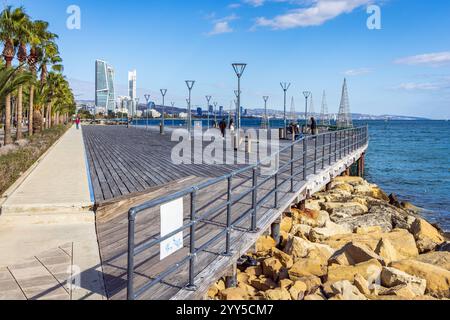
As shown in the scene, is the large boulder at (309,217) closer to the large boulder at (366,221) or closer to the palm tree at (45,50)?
the large boulder at (366,221)

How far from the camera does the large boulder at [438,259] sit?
7060 millimetres

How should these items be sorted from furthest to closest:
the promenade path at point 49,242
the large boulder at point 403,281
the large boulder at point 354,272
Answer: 1. the large boulder at point 354,272
2. the large boulder at point 403,281
3. the promenade path at point 49,242

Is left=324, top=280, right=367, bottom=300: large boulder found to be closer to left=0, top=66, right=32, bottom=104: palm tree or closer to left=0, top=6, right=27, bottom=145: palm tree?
left=0, top=66, right=32, bottom=104: palm tree

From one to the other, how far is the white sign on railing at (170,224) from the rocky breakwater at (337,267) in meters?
1.45

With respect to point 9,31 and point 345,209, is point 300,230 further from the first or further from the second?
point 9,31

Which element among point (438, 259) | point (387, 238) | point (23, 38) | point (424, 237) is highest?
point (23, 38)

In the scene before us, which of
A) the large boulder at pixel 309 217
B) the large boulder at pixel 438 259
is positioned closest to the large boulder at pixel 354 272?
the large boulder at pixel 438 259

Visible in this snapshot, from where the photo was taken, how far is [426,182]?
87.0 ft

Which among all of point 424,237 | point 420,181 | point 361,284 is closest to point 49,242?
point 361,284

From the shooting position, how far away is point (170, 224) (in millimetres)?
3932

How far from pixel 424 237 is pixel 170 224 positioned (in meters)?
7.48

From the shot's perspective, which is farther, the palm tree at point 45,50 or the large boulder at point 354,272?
the palm tree at point 45,50

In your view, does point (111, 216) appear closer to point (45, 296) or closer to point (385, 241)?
point (45, 296)
